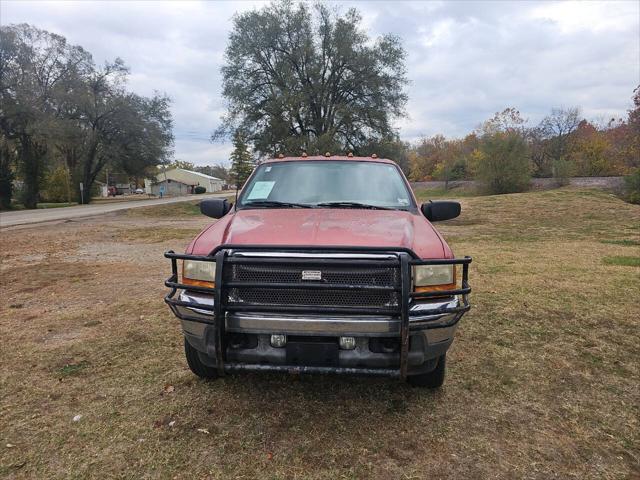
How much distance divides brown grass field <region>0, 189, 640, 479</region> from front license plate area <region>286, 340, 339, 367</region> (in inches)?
20.8

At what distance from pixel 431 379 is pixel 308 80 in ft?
93.9

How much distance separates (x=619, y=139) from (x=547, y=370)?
164ft

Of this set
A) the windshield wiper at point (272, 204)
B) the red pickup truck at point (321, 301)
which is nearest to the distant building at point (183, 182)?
the windshield wiper at point (272, 204)

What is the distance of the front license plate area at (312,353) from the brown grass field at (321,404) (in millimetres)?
528

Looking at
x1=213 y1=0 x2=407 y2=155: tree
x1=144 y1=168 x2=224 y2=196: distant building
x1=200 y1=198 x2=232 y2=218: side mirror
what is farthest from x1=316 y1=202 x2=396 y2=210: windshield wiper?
x1=144 y1=168 x2=224 y2=196: distant building

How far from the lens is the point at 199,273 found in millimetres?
2801

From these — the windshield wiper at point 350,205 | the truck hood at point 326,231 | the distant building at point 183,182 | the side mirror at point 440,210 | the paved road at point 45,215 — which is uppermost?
the distant building at point 183,182

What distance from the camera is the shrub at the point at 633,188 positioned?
78.5 ft

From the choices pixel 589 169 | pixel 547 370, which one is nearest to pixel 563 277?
pixel 547 370

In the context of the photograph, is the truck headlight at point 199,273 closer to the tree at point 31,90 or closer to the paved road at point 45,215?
the paved road at point 45,215

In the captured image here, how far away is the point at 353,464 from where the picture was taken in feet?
8.04

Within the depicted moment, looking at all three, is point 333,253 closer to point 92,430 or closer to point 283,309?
point 283,309

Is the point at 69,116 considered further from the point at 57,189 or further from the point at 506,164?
the point at 506,164

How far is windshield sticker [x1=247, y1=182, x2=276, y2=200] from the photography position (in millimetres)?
3963
